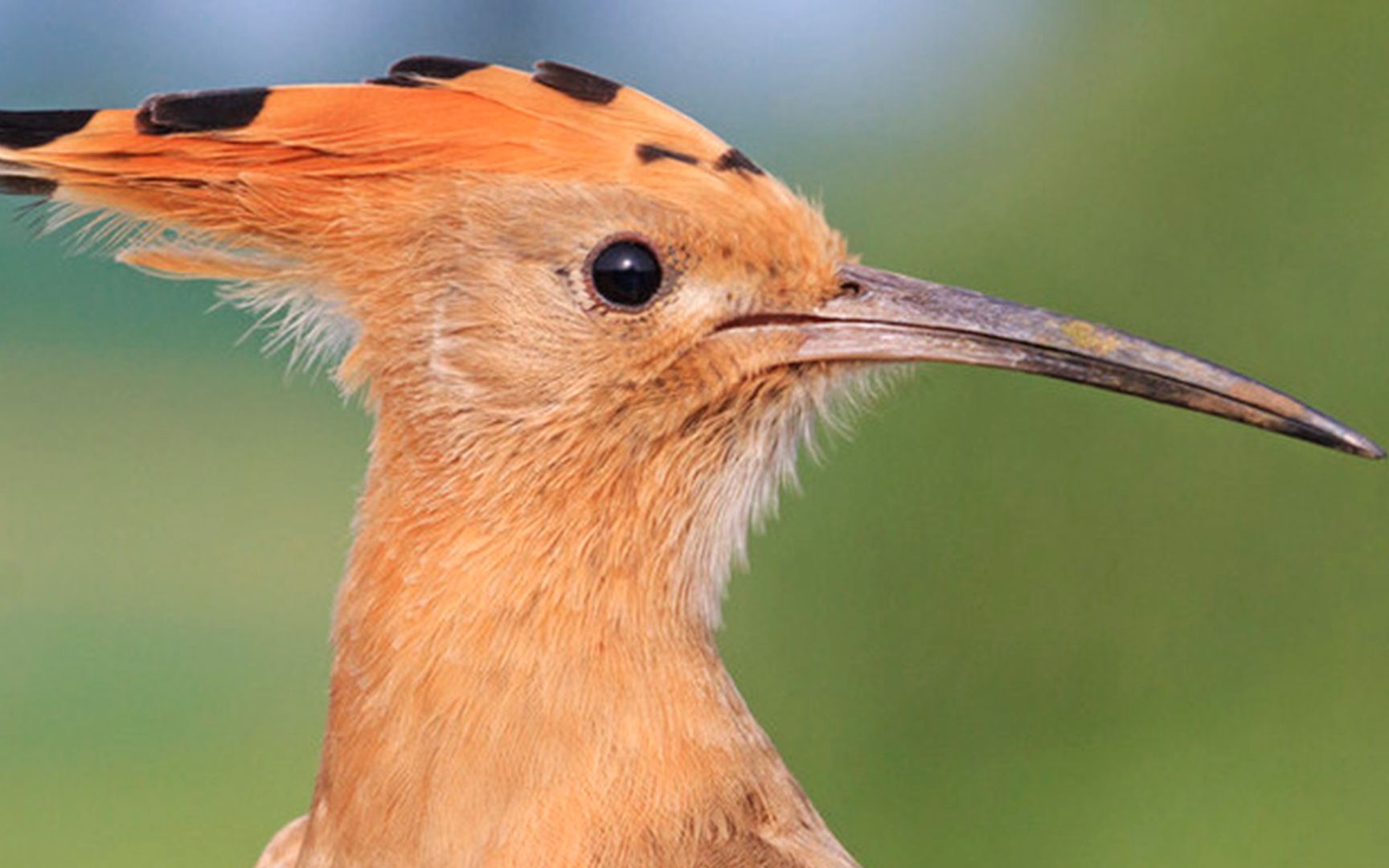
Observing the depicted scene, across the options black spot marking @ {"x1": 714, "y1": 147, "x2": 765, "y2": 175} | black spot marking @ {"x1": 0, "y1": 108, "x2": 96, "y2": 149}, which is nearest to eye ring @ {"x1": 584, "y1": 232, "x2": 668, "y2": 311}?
black spot marking @ {"x1": 714, "y1": 147, "x2": 765, "y2": 175}

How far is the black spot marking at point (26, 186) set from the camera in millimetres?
→ 1450

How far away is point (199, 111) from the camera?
1425mm

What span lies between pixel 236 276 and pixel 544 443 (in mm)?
308

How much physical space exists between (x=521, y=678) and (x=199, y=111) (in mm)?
529

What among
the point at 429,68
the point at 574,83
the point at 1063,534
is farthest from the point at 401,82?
the point at 1063,534

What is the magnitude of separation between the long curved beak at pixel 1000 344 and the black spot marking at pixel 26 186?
605 mm

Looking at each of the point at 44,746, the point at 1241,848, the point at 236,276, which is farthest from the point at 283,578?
the point at 236,276

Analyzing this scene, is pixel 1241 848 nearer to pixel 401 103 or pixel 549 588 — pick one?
pixel 549 588

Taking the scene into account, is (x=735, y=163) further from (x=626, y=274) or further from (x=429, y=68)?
(x=429, y=68)

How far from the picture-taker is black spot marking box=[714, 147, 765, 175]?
1.48 metres

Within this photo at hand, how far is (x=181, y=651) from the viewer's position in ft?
13.7

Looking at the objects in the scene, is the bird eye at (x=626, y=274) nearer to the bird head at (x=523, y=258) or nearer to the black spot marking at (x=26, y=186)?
the bird head at (x=523, y=258)

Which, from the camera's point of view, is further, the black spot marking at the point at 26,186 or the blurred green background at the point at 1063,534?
the blurred green background at the point at 1063,534

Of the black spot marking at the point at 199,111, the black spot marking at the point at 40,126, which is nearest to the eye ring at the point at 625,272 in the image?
the black spot marking at the point at 199,111
